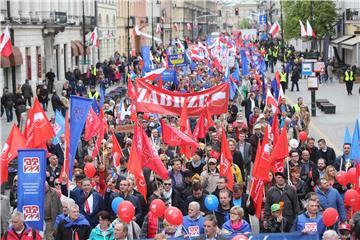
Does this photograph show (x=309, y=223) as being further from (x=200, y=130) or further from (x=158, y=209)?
(x=200, y=130)

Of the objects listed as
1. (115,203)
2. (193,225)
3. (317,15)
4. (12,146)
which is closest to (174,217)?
(193,225)

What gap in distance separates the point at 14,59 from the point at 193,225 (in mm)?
30263

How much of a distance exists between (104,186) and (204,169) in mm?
1616

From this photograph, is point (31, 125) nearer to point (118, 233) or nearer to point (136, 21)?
point (118, 233)

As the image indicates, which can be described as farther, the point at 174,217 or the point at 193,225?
the point at 193,225

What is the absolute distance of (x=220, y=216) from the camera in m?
11.1

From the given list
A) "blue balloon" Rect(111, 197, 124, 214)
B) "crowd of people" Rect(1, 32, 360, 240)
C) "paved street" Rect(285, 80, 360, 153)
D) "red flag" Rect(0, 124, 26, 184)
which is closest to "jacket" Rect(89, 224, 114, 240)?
"crowd of people" Rect(1, 32, 360, 240)

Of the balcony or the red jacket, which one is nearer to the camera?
the red jacket

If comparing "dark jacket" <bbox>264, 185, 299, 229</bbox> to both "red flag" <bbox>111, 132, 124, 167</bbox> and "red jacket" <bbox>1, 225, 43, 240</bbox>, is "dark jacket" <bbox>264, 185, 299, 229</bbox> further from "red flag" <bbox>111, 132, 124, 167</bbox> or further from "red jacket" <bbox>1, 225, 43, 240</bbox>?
"red flag" <bbox>111, 132, 124, 167</bbox>

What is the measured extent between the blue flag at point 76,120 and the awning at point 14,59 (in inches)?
949

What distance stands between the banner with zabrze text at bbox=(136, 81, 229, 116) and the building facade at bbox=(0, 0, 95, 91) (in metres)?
18.9

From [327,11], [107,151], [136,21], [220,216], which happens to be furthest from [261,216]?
[136,21]

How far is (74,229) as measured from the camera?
34.2ft

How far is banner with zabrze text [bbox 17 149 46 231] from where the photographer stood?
36.0ft
